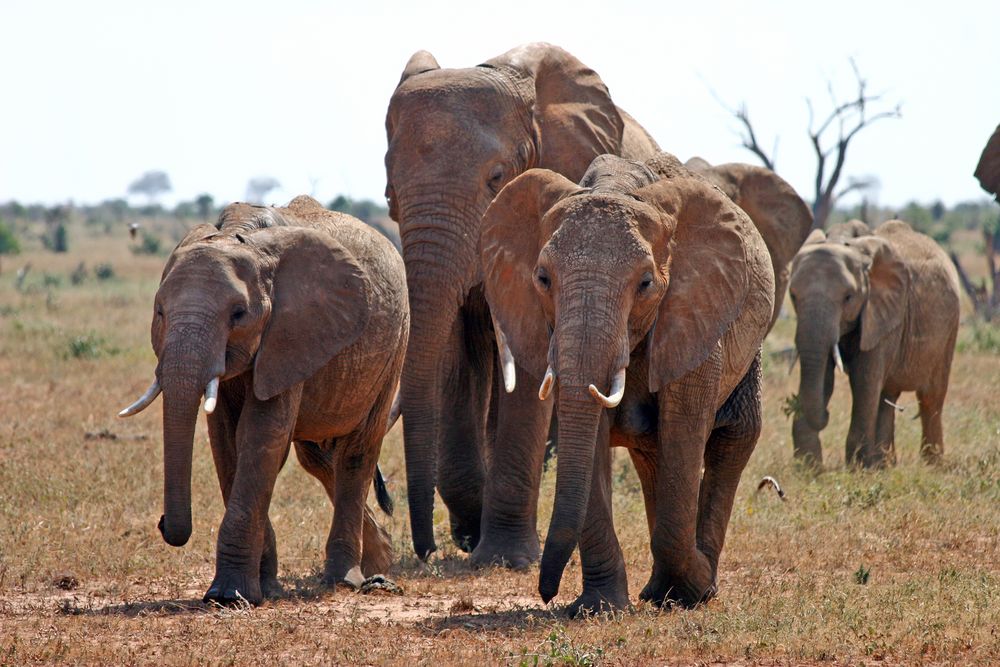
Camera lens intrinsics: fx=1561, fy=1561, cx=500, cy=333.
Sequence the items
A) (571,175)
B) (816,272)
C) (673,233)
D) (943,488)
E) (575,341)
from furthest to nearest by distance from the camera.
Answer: (816,272) < (943,488) < (571,175) < (673,233) < (575,341)

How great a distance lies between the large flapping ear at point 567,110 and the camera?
29.3 feet

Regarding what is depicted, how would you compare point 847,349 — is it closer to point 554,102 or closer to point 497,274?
point 554,102

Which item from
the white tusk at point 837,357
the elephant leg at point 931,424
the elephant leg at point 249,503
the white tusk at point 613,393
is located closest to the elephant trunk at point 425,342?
the elephant leg at point 249,503

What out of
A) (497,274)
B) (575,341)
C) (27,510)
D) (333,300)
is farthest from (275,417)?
(27,510)

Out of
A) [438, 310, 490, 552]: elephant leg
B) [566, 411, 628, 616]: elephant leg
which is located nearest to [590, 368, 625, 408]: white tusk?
[566, 411, 628, 616]: elephant leg

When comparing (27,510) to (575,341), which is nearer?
(575,341)

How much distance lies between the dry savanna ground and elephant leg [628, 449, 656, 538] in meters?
0.49

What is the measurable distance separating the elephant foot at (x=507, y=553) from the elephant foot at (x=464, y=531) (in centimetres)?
67

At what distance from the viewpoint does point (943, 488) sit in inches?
395

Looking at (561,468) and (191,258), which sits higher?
(191,258)

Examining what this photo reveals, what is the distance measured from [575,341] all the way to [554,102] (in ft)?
12.1

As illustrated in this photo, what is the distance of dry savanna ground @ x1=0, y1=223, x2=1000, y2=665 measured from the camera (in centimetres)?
594

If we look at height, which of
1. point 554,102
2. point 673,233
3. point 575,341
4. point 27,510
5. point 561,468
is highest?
point 554,102

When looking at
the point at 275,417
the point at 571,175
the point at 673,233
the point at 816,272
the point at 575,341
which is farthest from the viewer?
the point at 816,272
